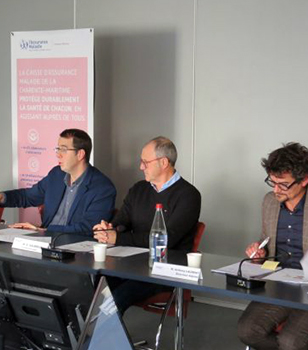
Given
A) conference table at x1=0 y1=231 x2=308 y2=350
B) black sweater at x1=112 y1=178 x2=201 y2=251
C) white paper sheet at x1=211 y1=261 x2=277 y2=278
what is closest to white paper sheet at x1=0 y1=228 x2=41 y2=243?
conference table at x1=0 y1=231 x2=308 y2=350

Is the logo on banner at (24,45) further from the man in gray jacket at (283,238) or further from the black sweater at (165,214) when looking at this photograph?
the man in gray jacket at (283,238)

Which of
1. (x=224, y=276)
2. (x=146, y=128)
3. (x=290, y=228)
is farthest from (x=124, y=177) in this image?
(x=224, y=276)

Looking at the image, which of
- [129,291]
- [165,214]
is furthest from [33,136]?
[129,291]

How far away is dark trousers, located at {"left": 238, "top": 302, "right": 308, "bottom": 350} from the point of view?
117 inches

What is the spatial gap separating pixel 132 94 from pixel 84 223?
1.79 meters

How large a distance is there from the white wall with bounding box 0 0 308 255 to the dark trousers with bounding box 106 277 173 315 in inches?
63.7

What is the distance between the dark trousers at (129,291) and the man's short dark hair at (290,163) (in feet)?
2.91

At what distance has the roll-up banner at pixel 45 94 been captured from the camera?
528 centimetres

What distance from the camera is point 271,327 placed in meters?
3.12

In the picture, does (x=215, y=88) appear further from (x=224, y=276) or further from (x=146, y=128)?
(x=224, y=276)

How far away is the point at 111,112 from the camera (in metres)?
5.70

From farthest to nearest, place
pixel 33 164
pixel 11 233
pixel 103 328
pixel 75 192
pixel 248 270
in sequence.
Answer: pixel 33 164, pixel 75 192, pixel 11 233, pixel 248 270, pixel 103 328

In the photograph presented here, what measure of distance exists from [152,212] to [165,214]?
118 millimetres

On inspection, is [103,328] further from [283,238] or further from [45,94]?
[45,94]
